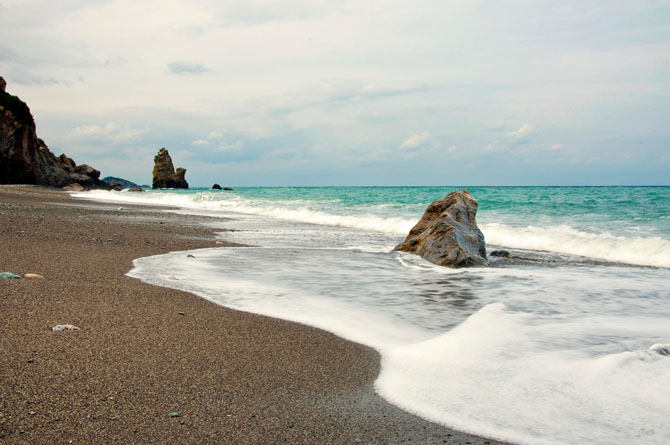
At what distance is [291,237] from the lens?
36.3 ft

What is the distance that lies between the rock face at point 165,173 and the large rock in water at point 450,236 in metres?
82.5

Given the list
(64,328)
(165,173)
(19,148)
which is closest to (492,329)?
(64,328)

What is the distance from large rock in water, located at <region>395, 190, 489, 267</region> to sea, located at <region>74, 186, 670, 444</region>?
0.34 m

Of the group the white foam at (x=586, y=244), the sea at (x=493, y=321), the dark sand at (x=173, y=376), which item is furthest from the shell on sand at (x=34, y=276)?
the white foam at (x=586, y=244)

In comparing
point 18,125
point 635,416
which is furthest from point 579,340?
point 18,125

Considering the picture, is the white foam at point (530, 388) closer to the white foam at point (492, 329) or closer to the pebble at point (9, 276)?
the white foam at point (492, 329)

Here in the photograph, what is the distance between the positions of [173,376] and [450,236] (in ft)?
20.2

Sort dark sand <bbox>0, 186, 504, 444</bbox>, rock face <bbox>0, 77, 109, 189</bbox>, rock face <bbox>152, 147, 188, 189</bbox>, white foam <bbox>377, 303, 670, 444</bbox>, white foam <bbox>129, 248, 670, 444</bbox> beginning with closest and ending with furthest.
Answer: dark sand <bbox>0, 186, 504, 444</bbox> → white foam <bbox>377, 303, 670, 444</bbox> → white foam <bbox>129, 248, 670, 444</bbox> → rock face <bbox>0, 77, 109, 189</bbox> → rock face <bbox>152, 147, 188, 189</bbox>

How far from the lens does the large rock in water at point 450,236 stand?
7.63 meters

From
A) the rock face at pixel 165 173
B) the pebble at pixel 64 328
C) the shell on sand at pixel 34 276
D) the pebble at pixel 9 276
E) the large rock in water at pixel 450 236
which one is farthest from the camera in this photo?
the rock face at pixel 165 173

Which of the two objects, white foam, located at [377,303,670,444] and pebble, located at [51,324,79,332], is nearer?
white foam, located at [377,303,670,444]

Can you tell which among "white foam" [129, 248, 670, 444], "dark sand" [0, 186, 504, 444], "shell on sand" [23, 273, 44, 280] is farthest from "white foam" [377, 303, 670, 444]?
"shell on sand" [23, 273, 44, 280]

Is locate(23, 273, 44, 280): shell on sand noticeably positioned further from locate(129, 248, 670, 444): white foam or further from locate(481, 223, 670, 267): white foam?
locate(481, 223, 670, 267): white foam

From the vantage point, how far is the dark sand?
1.98m
